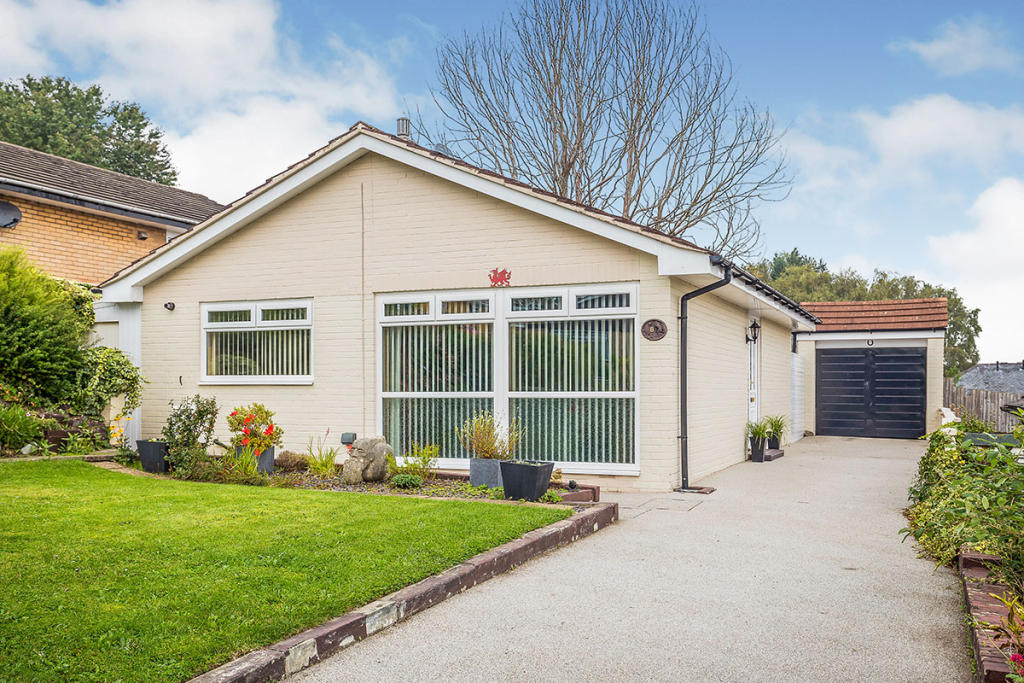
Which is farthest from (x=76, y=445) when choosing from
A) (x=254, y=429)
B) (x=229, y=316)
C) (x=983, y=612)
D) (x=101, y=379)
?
(x=983, y=612)

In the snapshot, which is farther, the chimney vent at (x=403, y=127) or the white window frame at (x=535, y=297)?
the chimney vent at (x=403, y=127)

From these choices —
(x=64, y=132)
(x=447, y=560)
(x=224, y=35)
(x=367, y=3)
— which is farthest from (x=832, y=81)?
(x=64, y=132)

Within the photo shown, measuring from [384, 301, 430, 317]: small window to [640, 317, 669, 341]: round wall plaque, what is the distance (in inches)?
116

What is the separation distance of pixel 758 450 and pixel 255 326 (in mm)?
8275

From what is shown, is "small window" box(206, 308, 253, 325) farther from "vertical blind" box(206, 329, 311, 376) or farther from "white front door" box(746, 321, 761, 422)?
"white front door" box(746, 321, 761, 422)

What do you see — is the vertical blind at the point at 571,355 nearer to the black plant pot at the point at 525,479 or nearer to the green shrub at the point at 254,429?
the black plant pot at the point at 525,479

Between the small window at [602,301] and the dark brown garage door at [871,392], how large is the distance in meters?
11.4

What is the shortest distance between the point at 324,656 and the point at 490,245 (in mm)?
7188

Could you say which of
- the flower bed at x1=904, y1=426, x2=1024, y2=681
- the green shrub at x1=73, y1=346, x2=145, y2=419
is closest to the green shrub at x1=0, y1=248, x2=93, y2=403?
the green shrub at x1=73, y1=346, x2=145, y2=419

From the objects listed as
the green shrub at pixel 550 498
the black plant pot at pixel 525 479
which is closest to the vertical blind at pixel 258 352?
the black plant pot at pixel 525 479

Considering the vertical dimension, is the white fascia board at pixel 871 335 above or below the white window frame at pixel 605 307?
below

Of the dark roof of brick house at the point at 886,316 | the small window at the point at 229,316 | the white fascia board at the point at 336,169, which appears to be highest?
the white fascia board at the point at 336,169

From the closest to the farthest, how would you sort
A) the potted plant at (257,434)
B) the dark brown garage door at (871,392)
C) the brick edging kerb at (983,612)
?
the brick edging kerb at (983,612)
the potted plant at (257,434)
the dark brown garage door at (871,392)

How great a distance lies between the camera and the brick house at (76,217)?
14.9 meters
